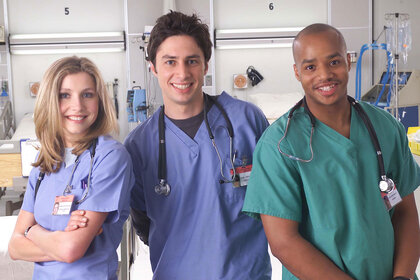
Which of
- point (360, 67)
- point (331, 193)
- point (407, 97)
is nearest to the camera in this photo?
point (331, 193)

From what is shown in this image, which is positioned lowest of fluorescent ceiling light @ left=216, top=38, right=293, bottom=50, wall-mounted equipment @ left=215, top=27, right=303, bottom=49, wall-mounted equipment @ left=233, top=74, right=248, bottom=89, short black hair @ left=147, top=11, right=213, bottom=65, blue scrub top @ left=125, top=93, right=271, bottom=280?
blue scrub top @ left=125, top=93, right=271, bottom=280

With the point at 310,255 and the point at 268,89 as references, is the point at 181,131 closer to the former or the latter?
the point at 310,255

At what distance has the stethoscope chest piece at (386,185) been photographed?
50.0 inches

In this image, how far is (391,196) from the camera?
1.29 m

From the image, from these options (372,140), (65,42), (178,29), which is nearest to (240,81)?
(65,42)

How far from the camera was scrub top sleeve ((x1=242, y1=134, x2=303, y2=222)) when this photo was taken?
1.26m

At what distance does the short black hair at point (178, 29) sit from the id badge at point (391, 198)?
774 mm

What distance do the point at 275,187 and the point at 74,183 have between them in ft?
2.08

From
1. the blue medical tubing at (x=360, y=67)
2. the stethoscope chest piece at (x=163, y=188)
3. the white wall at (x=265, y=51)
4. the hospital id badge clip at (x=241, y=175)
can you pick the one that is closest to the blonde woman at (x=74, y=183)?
the stethoscope chest piece at (x=163, y=188)

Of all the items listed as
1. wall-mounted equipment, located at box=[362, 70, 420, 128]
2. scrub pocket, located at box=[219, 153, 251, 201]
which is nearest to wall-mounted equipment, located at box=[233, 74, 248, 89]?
wall-mounted equipment, located at box=[362, 70, 420, 128]

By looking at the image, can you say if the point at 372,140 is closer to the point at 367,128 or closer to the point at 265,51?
the point at 367,128

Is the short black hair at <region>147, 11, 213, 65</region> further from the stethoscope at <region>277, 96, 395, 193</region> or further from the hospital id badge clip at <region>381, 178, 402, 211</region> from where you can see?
the hospital id badge clip at <region>381, 178, 402, 211</region>

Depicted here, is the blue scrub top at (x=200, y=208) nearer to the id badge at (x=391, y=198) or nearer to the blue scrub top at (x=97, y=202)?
the blue scrub top at (x=97, y=202)

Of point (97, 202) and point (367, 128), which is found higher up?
point (367, 128)
